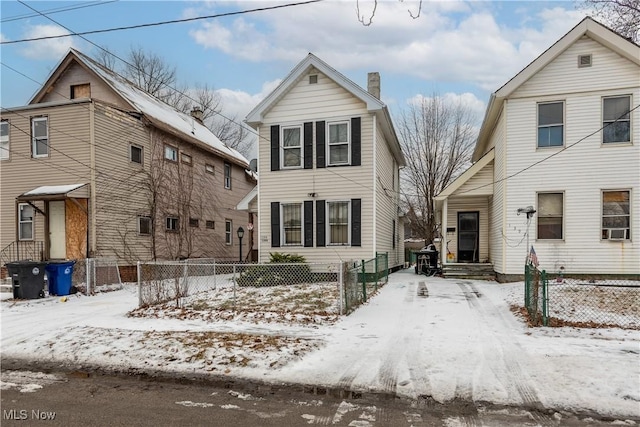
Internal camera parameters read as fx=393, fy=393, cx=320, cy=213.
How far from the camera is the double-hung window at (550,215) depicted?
1227cm

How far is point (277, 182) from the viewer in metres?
14.2

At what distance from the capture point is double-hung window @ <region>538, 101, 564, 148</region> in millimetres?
12297

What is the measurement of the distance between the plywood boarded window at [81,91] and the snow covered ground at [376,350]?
1102cm

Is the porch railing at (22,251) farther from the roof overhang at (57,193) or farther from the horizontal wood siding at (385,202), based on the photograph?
the horizontal wood siding at (385,202)

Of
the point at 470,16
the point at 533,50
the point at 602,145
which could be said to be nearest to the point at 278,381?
the point at 470,16

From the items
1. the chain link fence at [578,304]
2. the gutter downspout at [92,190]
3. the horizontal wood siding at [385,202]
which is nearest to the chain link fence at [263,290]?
the horizontal wood siding at [385,202]

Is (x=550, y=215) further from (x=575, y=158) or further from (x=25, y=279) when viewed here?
(x=25, y=279)

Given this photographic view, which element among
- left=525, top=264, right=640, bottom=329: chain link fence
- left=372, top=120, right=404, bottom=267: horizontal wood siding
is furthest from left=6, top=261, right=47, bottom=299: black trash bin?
left=525, top=264, right=640, bottom=329: chain link fence

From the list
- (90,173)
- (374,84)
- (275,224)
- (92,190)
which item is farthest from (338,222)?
(90,173)

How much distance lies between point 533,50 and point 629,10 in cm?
526

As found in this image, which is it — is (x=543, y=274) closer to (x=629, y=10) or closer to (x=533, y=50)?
(x=533, y=50)

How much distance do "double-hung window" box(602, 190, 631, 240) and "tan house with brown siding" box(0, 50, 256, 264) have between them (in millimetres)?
16327

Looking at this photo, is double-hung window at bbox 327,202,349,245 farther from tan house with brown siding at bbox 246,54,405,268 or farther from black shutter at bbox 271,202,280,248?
black shutter at bbox 271,202,280,248

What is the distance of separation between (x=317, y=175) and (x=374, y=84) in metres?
5.17
